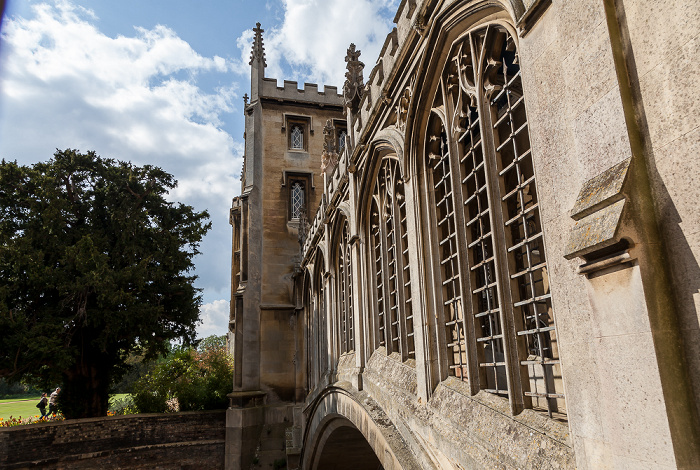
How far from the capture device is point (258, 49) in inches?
847

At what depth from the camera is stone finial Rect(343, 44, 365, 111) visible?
8992 millimetres

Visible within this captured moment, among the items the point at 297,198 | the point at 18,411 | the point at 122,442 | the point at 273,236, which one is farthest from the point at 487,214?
the point at 18,411

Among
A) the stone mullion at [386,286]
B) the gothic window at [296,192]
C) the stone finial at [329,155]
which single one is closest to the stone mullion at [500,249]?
the stone mullion at [386,286]

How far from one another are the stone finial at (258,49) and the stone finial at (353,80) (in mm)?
13283

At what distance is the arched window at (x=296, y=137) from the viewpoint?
20.9 metres

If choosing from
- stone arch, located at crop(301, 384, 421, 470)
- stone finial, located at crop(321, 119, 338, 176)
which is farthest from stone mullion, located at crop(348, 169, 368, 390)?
stone finial, located at crop(321, 119, 338, 176)

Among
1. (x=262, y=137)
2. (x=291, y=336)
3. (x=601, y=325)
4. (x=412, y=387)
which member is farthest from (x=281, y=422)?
(x=601, y=325)

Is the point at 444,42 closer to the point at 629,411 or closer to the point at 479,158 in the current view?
the point at 479,158

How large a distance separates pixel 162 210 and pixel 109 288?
440 centimetres

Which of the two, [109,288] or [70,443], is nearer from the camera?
[70,443]

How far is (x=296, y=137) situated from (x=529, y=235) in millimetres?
18611

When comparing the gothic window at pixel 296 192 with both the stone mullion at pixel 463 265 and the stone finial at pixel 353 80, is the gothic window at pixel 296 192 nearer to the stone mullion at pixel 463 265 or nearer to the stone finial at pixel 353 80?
the stone finial at pixel 353 80

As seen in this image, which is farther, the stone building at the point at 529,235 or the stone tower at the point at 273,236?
the stone tower at the point at 273,236

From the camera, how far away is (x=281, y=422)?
16969 millimetres
